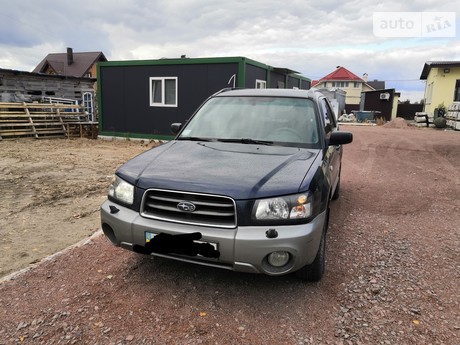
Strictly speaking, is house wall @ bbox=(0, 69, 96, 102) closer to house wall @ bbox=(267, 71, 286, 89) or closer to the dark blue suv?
house wall @ bbox=(267, 71, 286, 89)

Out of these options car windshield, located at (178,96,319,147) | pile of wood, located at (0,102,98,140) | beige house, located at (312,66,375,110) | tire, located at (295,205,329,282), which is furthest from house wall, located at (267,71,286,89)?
beige house, located at (312,66,375,110)

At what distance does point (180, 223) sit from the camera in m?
2.61

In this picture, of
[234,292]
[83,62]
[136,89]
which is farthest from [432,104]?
[83,62]

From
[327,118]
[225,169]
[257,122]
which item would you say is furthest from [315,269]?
[327,118]

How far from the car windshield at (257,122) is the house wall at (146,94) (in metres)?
8.48

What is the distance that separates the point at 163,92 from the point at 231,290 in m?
11.7

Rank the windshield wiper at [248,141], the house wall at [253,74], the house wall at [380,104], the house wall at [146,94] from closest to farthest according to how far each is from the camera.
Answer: the windshield wiper at [248,141]
the house wall at [253,74]
the house wall at [146,94]
the house wall at [380,104]

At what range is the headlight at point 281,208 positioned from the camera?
8.25ft

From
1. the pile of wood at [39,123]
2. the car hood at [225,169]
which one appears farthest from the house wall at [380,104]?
the car hood at [225,169]

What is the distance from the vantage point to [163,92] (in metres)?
13.6

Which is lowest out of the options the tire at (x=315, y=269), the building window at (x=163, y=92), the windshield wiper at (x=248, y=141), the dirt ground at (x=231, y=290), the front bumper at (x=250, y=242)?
the dirt ground at (x=231, y=290)

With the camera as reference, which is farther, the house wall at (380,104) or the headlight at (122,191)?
the house wall at (380,104)

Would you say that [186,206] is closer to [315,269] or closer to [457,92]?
[315,269]

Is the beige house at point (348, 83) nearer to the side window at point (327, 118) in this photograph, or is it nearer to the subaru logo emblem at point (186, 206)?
the side window at point (327, 118)
